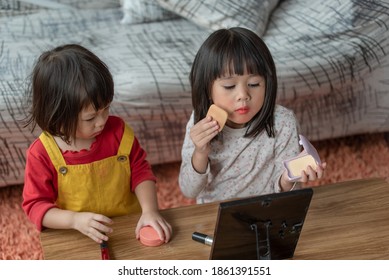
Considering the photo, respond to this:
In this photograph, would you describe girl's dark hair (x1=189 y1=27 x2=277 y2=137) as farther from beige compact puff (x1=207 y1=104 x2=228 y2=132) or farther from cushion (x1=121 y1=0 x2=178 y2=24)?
cushion (x1=121 y1=0 x2=178 y2=24)

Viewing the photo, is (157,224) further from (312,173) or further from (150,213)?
(312,173)

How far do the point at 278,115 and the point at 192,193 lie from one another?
0.27m

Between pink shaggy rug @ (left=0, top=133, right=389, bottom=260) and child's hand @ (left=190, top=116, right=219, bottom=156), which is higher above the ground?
child's hand @ (left=190, top=116, right=219, bottom=156)

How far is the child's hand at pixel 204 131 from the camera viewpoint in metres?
1.39

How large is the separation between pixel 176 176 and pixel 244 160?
0.78 m

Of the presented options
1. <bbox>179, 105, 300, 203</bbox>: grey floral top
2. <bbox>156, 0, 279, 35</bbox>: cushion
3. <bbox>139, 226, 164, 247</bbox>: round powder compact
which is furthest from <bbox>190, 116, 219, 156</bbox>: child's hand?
<bbox>156, 0, 279, 35</bbox>: cushion

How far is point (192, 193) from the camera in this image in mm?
1580

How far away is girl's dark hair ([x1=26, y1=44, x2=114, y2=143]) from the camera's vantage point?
133 centimetres

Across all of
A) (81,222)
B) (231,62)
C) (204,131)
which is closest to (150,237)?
(81,222)

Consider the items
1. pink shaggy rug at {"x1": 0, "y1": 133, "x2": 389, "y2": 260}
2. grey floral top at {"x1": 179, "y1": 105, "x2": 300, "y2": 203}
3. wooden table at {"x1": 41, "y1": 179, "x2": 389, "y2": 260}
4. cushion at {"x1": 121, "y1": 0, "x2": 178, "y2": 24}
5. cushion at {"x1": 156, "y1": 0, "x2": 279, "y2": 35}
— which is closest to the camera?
wooden table at {"x1": 41, "y1": 179, "x2": 389, "y2": 260}

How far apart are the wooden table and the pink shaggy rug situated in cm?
67

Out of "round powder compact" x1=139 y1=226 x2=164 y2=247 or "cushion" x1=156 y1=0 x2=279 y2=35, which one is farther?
"cushion" x1=156 y1=0 x2=279 y2=35

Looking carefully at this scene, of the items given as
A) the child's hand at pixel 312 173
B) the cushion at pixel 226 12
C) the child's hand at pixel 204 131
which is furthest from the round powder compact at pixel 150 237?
the cushion at pixel 226 12
